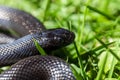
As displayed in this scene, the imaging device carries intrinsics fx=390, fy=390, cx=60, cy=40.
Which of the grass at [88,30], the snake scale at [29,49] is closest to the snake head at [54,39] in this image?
the snake scale at [29,49]

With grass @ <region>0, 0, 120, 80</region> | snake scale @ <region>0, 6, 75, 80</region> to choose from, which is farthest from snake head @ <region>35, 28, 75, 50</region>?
grass @ <region>0, 0, 120, 80</region>

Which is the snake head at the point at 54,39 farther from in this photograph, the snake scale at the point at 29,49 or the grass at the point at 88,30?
the grass at the point at 88,30

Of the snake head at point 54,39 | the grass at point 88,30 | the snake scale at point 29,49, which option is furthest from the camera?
the snake head at point 54,39

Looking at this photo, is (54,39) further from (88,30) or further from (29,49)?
(88,30)

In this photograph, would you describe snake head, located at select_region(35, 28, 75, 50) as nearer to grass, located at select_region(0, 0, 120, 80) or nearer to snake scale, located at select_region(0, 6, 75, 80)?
snake scale, located at select_region(0, 6, 75, 80)

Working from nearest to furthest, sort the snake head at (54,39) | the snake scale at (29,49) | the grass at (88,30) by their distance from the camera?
the snake scale at (29,49)
the grass at (88,30)
the snake head at (54,39)

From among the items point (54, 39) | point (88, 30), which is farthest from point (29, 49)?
point (88, 30)

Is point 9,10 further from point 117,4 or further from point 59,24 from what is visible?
point 117,4

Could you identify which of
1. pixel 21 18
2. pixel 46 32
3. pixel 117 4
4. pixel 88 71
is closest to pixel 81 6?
pixel 117 4
